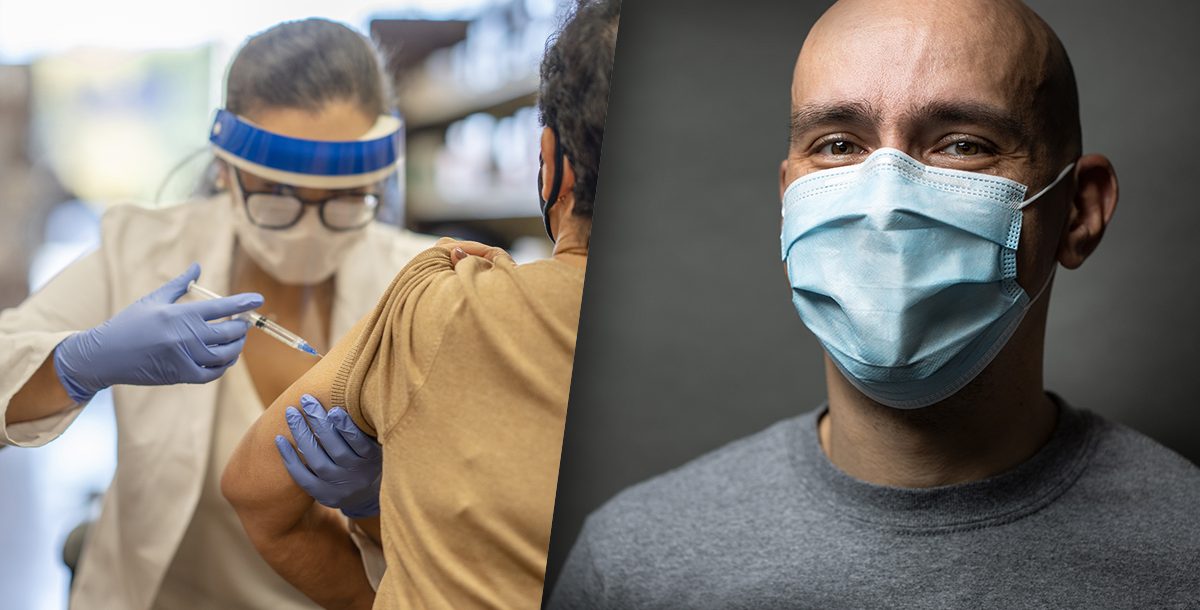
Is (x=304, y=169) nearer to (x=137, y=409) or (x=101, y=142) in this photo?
(x=101, y=142)

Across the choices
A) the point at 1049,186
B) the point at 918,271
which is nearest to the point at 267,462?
the point at 918,271

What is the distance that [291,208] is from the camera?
165cm

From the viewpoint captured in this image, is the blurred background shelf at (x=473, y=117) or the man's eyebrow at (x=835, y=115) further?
the blurred background shelf at (x=473, y=117)

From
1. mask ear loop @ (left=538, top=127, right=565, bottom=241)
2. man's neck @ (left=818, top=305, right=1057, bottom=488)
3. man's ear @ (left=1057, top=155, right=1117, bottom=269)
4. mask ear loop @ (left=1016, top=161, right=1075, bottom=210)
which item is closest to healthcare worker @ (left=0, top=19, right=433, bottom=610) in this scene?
mask ear loop @ (left=538, top=127, right=565, bottom=241)

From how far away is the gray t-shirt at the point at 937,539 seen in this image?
1.67m

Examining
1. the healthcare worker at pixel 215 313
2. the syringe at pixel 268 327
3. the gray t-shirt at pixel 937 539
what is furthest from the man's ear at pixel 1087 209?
the syringe at pixel 268 327

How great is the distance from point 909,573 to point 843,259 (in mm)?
536

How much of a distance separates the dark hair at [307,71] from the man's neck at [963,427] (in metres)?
0.92

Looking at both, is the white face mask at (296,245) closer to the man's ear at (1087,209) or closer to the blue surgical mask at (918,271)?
the blue surgical mask at (918,271)

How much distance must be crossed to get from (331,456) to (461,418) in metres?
0.21

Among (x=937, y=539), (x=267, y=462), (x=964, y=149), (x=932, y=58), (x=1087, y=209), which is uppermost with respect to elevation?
(x=932, y=58)

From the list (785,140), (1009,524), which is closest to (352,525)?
(1009,524)

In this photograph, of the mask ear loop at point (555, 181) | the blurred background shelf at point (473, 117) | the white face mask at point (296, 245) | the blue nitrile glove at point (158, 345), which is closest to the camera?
the blue nitrile glove at point (158, 345)

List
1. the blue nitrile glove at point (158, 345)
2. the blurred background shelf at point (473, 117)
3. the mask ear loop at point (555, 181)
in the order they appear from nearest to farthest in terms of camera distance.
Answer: the blue nitrile glove at point (158, 345), the blurred background shelf at point (473, 117), the mask ear loop at point (555, 181)
